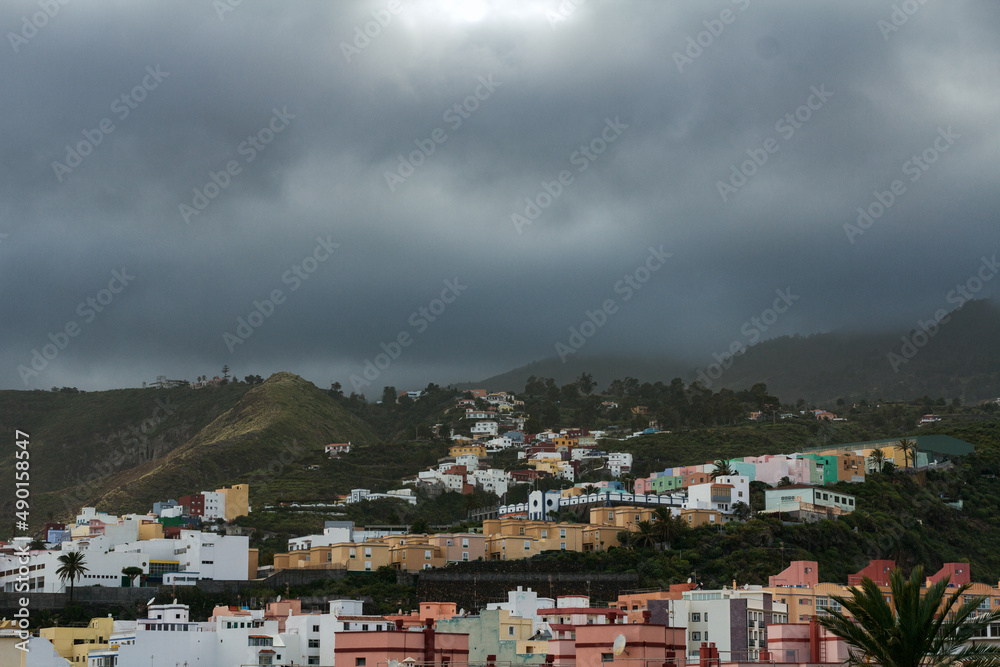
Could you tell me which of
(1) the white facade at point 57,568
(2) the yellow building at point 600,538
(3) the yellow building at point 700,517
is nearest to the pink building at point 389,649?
(1) the white facade at point 57,568

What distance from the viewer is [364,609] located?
69.3 m

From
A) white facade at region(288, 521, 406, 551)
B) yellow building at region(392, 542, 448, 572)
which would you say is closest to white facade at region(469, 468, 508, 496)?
white facade at region(288, 521, 406, 551)

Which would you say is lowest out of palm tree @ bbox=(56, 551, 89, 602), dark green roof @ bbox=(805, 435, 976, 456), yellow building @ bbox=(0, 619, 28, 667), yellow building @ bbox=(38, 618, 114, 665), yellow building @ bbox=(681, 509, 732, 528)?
yellow building @ bbox=(38, 618, 114, 665)

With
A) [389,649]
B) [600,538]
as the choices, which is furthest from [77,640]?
[600,538]

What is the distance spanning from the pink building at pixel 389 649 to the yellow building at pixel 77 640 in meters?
30.8

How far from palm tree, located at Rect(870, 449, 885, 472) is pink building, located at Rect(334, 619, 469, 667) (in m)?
75.7

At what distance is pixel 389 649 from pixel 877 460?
77934 mm

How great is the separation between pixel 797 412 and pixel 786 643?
390 ft

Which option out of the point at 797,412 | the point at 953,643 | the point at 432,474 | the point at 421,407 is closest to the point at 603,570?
the point at 432,474

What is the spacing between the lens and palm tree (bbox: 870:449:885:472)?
9862cm

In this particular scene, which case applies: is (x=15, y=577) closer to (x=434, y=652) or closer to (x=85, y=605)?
(x=85, y=605)

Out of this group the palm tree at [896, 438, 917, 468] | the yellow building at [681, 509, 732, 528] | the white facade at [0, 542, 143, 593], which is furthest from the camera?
the palm tree at [896, 438, 917, 468]

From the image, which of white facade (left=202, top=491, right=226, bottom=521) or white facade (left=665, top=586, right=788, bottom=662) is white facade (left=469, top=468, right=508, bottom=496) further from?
white facade (left=665, top=586, right=788, bottom=662)

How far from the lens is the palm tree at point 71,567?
7638 centimetres
